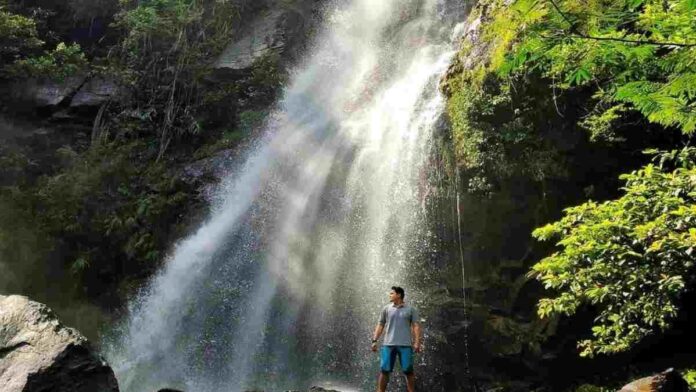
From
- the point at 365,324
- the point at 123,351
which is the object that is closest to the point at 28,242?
the point at 123,351

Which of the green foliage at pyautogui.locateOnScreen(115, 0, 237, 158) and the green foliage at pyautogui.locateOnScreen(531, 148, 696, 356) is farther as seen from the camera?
the green foliage at pyautogui.locateOnScreen(115, 0, 237, 158)

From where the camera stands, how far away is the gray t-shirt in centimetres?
692

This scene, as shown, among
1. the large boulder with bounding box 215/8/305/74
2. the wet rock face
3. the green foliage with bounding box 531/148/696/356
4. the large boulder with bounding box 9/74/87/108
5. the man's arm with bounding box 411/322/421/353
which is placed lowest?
the wet rock face

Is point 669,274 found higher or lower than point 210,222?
lower

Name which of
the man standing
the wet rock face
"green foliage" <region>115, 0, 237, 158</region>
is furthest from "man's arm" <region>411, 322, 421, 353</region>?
"green foliage" <region>115, 0, 237, 158</region>

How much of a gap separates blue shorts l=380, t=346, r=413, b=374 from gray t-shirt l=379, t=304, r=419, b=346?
73 mm

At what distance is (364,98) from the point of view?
50.4ft

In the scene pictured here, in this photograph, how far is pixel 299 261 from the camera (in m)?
11.3

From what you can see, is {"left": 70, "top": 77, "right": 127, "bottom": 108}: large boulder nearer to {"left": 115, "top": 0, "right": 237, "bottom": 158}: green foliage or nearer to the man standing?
{"left": 115, "top": 0, "right": 237, "bottom": 158}: green foliage

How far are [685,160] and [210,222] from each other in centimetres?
1004

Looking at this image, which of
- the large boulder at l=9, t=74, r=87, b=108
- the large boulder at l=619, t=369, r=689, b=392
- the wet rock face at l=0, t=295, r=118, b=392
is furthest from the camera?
the large boulder at l=9, t=74, r=87, b=108

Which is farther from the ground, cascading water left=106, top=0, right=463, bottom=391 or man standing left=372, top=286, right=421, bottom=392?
cascading water left=106, top=0, right=463, bottom=391

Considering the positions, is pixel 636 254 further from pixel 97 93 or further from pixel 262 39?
pixel 97 93

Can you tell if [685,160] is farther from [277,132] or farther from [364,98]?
[277,132]
